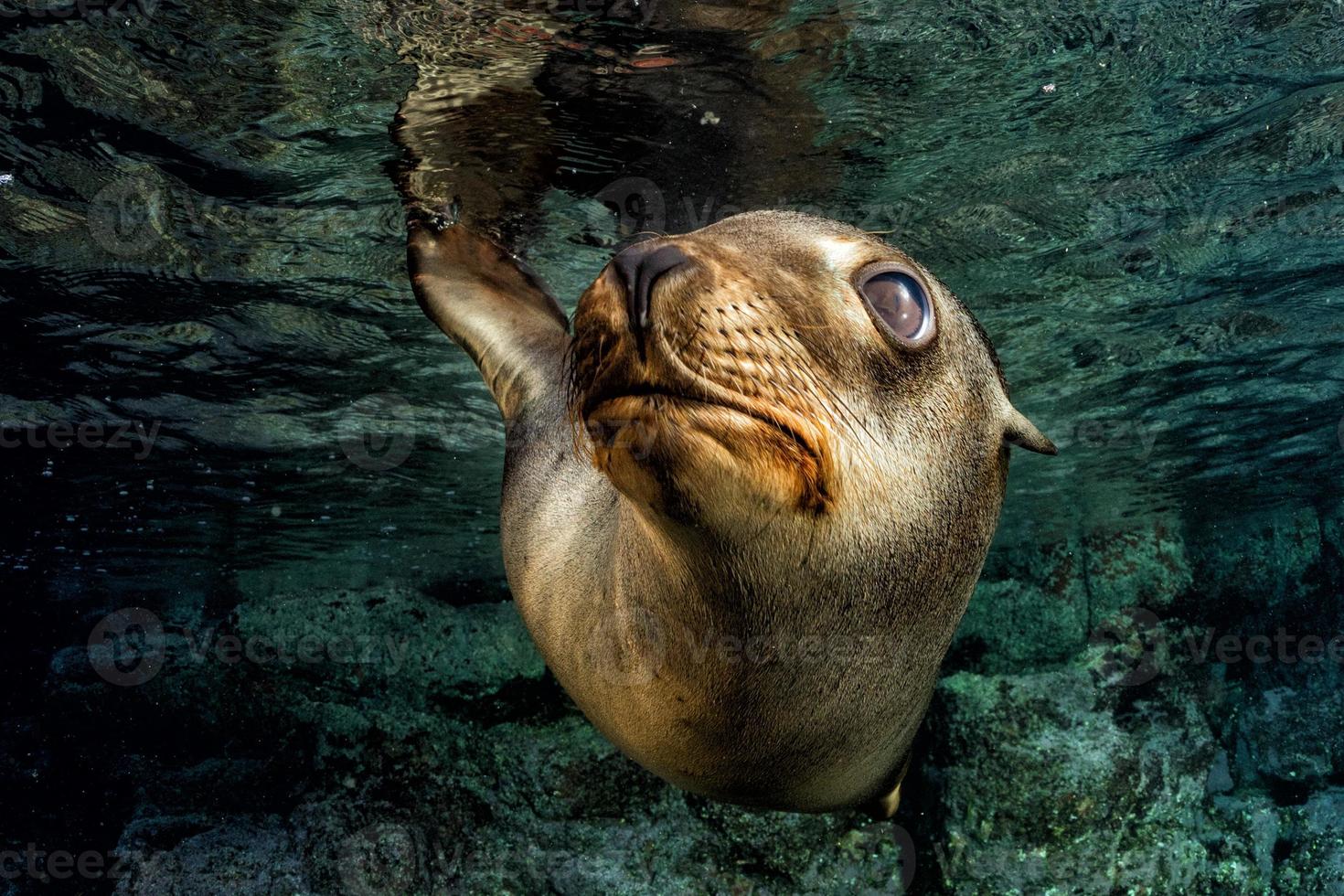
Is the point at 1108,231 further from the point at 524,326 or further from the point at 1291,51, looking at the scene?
the point at 524,326

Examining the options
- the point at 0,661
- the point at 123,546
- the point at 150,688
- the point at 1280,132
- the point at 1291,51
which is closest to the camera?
the point at 1291,51

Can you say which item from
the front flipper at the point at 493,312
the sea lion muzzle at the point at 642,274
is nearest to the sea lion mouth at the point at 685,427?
the sea lion muzzle at the point at 642,274

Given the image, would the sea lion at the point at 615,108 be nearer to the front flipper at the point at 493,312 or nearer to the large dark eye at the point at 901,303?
the front flipper at the point at 493,312

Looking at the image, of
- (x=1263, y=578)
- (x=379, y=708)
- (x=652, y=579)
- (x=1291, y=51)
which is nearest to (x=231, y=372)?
(x=379, y=708)

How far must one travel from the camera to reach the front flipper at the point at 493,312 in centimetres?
450

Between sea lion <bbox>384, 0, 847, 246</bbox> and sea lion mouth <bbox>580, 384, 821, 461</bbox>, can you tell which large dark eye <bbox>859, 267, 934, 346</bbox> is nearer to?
sea lion mouth <bbox>580, 384, 821, 461</bbox>

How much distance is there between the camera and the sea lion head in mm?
1737

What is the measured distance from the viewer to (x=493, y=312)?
5.05 m

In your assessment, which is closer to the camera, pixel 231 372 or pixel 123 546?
pixel 231 372

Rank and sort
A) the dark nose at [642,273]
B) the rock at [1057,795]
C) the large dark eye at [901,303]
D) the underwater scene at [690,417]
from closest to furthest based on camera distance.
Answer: the dark nose at [642,273] < the large dark eye at [901,303] < the underwater scene at [690,417] < the rock at [1057,795]

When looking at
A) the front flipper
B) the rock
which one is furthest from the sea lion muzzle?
the rock

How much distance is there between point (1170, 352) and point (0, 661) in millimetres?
29000

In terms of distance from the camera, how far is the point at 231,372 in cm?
970

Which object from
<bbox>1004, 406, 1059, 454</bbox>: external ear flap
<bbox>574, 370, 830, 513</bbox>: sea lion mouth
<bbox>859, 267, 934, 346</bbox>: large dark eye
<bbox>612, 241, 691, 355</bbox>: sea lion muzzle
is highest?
<bbox>612, 241, 691, 355</bbox>: sea lion muzzle
